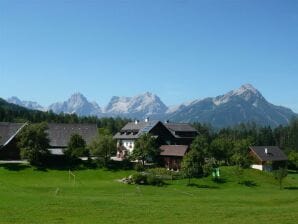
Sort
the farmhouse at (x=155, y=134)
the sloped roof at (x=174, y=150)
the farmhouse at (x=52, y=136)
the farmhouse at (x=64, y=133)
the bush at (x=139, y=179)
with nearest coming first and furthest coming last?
the bush at (x=139, y=179), the farmhouse at (x=52, y=136), the sloped roof at (x=174, y=150), the farmhouse at (x=64, y=133), the farmhouse at (x=155, y=134)

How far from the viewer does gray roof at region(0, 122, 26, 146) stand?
90550 millimetres

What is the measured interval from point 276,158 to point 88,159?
5461 centimetres

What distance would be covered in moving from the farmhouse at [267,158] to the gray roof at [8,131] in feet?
183

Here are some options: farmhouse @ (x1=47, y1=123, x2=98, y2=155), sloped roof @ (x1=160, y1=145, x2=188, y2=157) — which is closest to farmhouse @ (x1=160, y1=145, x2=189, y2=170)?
sloped roof @ (x1=160, y1=145, x2=188, y2=157)

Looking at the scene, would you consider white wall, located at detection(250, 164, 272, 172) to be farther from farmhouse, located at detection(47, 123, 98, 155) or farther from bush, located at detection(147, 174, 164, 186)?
bush, located at detection(147, 174, 164, 186)

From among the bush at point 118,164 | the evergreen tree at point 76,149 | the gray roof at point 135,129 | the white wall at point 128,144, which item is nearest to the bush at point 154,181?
the bush at point 118,164

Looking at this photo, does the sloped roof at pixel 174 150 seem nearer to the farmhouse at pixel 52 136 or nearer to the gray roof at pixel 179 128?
the farmhouse at pixel 52 136

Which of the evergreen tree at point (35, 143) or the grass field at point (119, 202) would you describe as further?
the evergreen tree at point (35, 143)

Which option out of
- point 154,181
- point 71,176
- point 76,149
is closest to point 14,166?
point 71,176

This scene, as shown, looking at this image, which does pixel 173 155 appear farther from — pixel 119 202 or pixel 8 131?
pixel 119 202

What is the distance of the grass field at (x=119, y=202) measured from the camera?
1463 inches

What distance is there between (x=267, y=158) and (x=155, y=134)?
102ft

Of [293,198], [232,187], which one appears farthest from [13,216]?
[232,187]

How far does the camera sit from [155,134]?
105 metres
